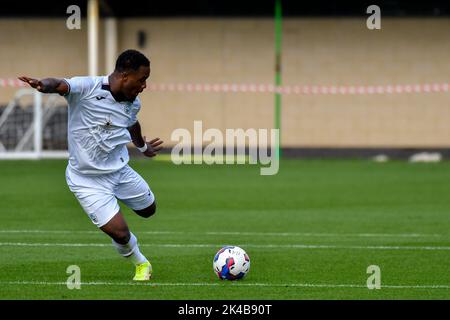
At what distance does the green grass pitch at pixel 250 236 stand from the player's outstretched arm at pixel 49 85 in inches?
71.9

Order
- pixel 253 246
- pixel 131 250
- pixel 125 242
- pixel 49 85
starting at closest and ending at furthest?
pixel 49 85 → pixel 125 242 → pixel 131 250 → pixel 253 246

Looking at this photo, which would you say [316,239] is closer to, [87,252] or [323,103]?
[87,252]

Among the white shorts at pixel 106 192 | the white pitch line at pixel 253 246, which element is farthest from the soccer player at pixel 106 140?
the white pitch line at pixel 253 246

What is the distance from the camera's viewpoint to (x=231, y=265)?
11.0m

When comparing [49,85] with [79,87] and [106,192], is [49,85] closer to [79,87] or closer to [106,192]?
[79,87]

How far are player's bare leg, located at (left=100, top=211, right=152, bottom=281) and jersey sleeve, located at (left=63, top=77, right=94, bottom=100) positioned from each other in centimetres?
120

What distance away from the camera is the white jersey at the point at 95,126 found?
1100cm

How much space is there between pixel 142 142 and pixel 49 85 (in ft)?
6.12

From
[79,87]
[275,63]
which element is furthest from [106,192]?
[275,63]

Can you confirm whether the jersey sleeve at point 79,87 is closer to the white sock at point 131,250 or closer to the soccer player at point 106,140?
the soccer player at point 106,140

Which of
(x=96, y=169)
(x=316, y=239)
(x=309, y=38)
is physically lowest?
(x=316, y=239)
